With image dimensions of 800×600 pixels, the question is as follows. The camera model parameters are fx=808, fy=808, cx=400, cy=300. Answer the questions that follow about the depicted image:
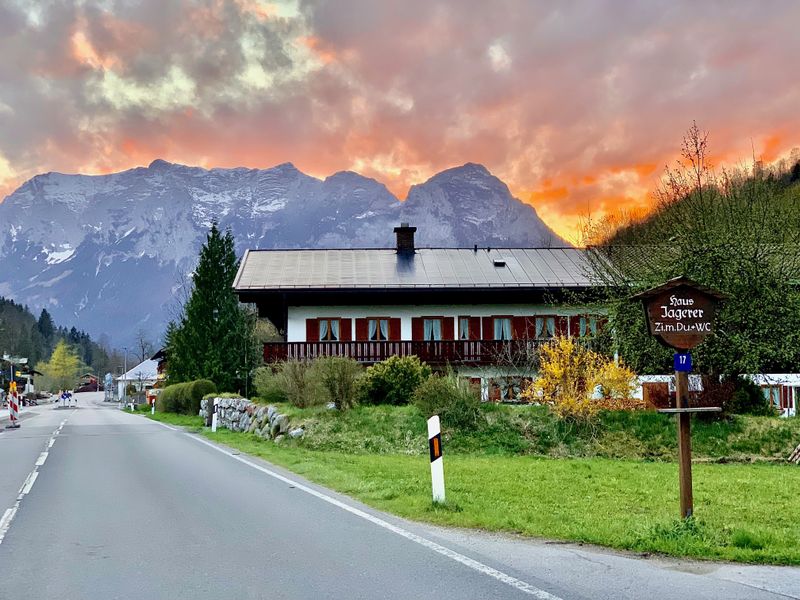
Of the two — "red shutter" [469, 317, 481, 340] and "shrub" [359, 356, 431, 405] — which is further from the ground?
"red shutter" [469, 317, 481, 340]

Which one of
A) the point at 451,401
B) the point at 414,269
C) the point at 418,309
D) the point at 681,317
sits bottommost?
the point at 451,401

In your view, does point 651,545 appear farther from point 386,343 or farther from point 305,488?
point 386,343

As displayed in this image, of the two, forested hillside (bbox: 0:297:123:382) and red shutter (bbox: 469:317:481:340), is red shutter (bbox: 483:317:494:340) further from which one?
forested hillside (bbox: 0:297:123:382)

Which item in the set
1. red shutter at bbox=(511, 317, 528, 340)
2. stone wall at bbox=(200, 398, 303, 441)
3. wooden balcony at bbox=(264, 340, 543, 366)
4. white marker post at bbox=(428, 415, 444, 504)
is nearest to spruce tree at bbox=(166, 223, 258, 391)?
stone wall at bbox=(200, 398, 303, 441)

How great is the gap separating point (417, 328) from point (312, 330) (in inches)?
177

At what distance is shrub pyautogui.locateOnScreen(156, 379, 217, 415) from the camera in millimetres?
40094

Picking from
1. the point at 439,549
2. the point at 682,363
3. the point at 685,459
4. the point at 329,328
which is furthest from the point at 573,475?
the point at 329,328

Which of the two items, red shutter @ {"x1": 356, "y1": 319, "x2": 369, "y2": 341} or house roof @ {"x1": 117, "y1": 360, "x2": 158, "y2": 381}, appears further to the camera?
house roof @ {"x1": 117, "y1": 360, "x2": 158, "y2": 381}

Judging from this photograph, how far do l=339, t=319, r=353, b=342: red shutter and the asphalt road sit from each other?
21.5m

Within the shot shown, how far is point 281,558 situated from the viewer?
7723 millimetres

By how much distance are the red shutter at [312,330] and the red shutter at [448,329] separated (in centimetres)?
543

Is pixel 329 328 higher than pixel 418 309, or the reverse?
pixel 418 309

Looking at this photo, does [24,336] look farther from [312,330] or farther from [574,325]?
[574,325]

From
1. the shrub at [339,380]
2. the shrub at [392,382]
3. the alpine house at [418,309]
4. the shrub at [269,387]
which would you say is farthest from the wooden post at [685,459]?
the alpine house at [418,309]
